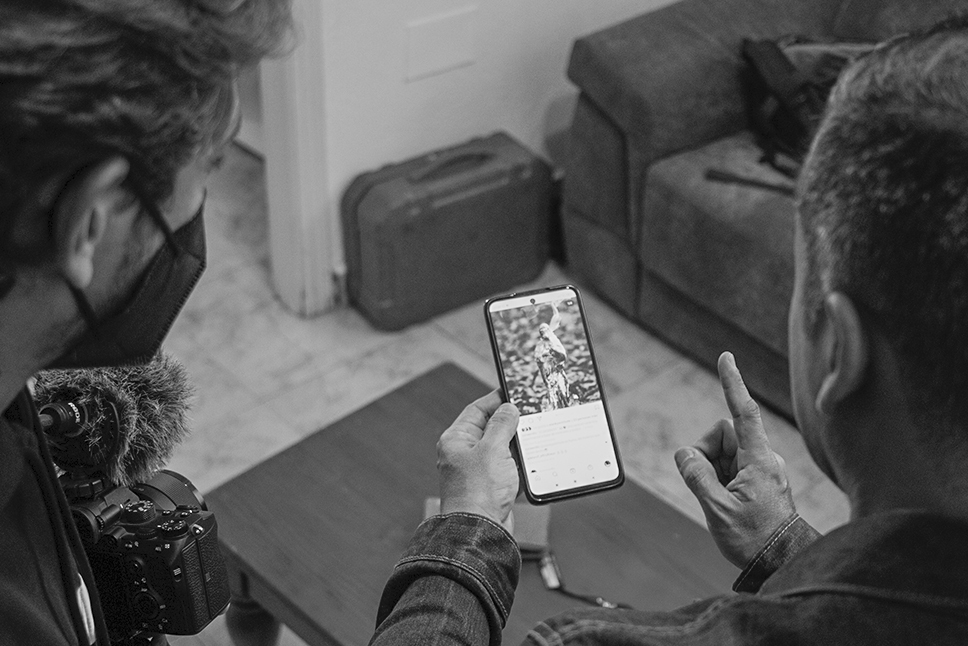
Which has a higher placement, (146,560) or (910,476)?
(910,476)

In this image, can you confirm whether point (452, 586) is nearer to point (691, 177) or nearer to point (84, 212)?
point (84, 212)

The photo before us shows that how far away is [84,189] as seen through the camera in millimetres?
766

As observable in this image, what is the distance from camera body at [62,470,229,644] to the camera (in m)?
1.17

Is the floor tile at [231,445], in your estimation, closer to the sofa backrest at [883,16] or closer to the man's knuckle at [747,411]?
the man's knuckle at [747,411]

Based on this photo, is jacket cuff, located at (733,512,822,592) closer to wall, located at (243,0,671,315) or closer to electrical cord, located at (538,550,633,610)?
electrical cord, located at (538,550,633,610)

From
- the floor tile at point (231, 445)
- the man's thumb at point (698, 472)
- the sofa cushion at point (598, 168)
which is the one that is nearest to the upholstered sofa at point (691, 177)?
the sofa cushion at point (598, 168)

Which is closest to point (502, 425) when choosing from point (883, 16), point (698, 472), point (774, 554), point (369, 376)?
point (698, 472)

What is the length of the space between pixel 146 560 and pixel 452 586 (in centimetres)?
33

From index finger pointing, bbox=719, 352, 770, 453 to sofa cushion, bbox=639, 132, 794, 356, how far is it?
130 cm

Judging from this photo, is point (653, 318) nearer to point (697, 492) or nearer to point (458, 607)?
point (697, 492)

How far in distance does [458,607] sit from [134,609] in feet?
1.24

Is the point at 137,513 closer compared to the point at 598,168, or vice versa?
the point at 137,513

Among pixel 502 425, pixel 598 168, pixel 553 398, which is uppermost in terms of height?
pixel 502 425

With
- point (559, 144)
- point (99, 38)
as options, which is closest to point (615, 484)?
point (99, 38)
